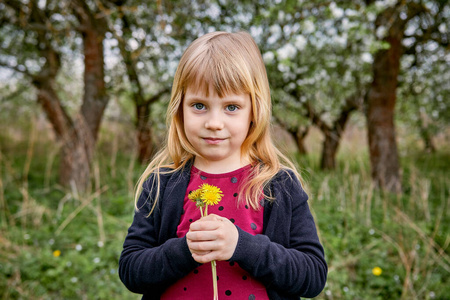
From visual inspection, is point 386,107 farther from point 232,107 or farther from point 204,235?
point 204,235

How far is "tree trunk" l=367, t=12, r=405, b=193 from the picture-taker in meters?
4.85

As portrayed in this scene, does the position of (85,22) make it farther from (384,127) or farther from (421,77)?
(421,77)

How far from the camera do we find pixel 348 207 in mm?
3639

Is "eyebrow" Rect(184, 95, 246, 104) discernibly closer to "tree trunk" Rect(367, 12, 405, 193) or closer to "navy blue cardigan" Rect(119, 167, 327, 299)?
"navy blue cardigan" Rect(119, 167, 327, 299)

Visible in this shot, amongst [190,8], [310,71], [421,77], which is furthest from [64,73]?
[421,77]

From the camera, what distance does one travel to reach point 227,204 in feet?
3.70

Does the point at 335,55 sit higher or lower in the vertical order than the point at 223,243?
higher

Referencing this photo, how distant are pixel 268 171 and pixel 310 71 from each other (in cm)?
423

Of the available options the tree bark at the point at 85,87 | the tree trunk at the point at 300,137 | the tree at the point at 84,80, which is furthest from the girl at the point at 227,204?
the tree trunk at the point at 300,137

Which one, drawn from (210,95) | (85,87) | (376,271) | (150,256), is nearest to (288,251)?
(150,256)

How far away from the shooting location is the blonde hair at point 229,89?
3.59ft

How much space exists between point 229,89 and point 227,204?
13.5 inches

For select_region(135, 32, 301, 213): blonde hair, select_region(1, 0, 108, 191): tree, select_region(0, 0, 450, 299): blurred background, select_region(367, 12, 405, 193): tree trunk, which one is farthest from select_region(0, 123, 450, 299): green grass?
select_region(135, 32, 301, 213): blonde hair

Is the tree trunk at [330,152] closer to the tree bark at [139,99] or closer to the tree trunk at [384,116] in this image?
the tree trunk at [384,116]
